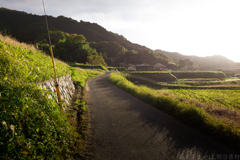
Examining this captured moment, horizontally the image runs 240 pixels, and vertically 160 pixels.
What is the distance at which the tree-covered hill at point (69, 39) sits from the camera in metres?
61.0

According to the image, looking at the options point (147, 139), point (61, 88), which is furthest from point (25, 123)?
point (61, 88)

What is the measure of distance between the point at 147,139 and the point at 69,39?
273 ft

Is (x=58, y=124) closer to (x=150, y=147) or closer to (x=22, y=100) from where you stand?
(x=22, y=100)

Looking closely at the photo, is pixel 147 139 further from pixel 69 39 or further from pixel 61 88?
pixel 69 39

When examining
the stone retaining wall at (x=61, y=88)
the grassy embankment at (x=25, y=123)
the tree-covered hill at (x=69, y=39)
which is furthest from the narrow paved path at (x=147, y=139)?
the tree-covered hill at (x=69, y=39)

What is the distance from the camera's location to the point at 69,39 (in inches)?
2953

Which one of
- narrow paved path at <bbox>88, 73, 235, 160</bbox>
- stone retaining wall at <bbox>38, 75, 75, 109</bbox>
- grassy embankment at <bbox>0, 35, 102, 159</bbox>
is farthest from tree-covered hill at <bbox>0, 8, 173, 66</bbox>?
narrow paved path at <bbox>88, 73, 235, 160</bbox>

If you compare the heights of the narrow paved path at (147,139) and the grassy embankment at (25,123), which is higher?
the grassy embankment at (25,123)

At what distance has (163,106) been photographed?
6.88 m

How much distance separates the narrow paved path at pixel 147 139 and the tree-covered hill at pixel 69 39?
353 inches

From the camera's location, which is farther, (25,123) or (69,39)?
(69,39)

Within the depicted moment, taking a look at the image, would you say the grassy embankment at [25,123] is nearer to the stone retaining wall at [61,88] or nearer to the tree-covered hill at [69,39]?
the stone retaining wall at [61,88]

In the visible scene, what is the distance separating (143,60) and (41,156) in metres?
124

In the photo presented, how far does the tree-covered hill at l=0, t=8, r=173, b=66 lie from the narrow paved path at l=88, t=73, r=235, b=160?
29.4 feet
